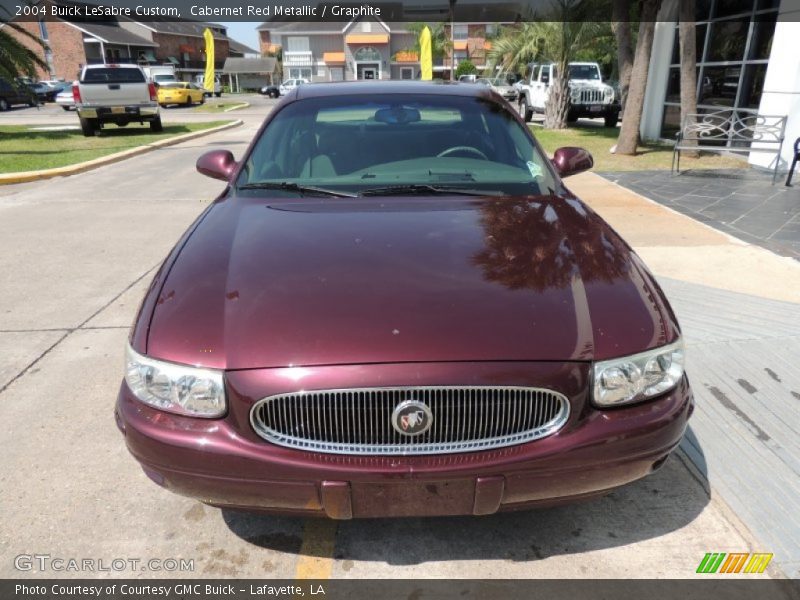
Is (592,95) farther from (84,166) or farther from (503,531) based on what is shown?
(503,531)

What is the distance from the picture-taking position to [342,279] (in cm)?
220

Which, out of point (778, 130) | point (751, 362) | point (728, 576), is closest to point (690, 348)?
point (751, 362)

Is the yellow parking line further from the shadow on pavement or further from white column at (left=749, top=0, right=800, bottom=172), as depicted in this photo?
white column at (left=749, top=0, right=800, bottom=172)

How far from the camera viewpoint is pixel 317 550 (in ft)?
7.62

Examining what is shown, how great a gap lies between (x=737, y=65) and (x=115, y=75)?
1555cm

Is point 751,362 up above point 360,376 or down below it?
below

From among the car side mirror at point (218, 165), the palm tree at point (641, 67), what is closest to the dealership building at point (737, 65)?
the palm tree at point (641, 67)

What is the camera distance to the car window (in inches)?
673

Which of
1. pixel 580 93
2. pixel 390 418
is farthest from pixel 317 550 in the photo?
pixel 580 93

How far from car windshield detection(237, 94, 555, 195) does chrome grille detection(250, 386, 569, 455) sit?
1436 mm

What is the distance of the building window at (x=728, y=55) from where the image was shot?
11.2 metres

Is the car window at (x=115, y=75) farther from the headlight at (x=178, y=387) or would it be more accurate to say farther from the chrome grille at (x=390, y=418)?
the chrome grille at (x=390, y=418)
